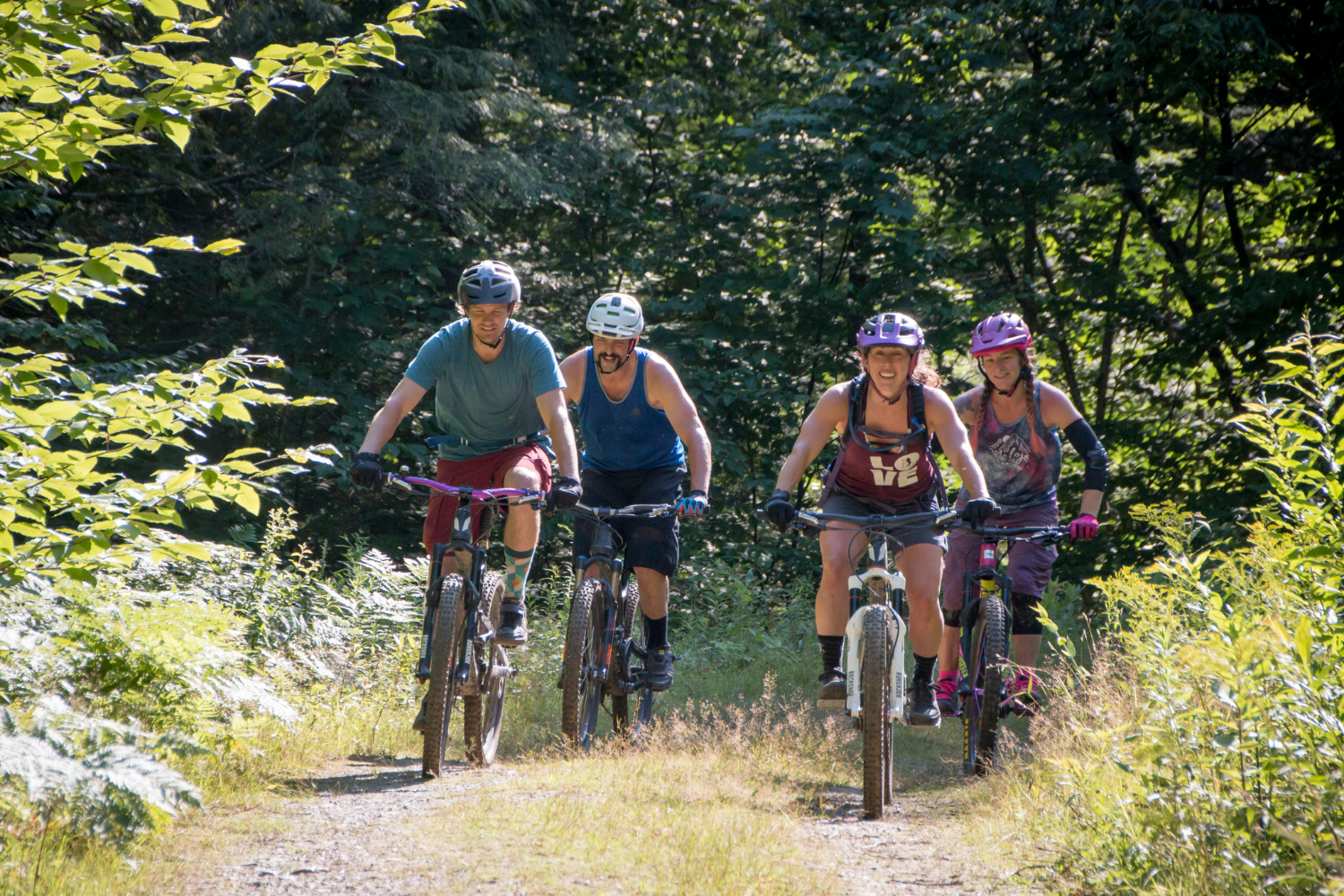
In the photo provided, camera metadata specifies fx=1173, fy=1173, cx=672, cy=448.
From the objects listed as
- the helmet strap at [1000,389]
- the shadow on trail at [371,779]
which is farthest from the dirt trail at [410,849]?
the helmet strap at [1000,389]

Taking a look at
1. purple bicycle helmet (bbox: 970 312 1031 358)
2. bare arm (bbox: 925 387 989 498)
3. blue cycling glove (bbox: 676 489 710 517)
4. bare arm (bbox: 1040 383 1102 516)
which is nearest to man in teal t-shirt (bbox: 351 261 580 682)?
blue cycling glove (bbox: 676 489 710 517)

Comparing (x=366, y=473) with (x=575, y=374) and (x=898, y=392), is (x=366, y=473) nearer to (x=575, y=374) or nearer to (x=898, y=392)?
(x=575, y=374)

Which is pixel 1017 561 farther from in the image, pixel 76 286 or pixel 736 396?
pixel 736 396

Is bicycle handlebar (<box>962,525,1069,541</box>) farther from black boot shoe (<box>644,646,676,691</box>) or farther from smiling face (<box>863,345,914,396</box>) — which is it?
black boot shoe (<box>644,646,676,691</box>)

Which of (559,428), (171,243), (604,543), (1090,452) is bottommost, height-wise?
(604,543)

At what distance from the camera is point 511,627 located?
6.15 m

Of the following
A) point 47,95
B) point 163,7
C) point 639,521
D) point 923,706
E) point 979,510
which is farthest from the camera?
point 639,521

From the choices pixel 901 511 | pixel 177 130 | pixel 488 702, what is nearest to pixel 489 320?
pixel 488 702

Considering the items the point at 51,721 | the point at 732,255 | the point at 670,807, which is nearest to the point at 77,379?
the point at 51,721

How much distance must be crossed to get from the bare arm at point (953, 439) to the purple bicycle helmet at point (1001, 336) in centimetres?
93

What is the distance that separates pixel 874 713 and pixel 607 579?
1793 mm

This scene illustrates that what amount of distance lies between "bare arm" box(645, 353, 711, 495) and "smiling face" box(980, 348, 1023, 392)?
5.77 ft

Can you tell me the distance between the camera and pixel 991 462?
6.91m

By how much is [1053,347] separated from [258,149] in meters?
9.12
